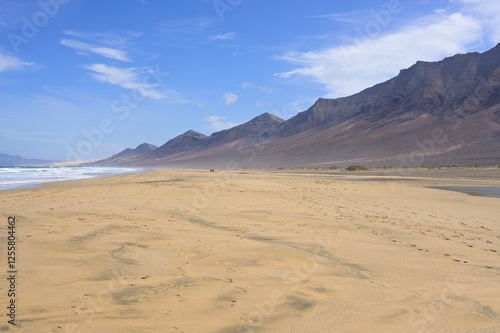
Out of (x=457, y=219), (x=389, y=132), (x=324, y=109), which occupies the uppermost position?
(x=324, y=109)

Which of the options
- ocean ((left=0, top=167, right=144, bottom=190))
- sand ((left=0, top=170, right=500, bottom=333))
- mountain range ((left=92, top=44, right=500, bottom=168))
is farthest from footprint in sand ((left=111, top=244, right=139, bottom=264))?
mountain range ((left=92, top=44, right=500, bottom=168))

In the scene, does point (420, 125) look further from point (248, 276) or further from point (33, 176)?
point (248, 276)

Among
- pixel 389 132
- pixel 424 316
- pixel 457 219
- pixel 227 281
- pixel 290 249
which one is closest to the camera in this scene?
pixel 424 316

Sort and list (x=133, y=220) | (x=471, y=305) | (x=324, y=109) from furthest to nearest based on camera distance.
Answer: (x=324, y=109) < (x=133, y=220) < (x=471, y=305)

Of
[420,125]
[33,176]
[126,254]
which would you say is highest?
[420,125]

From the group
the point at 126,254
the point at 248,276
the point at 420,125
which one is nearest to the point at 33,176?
the point at 126,254

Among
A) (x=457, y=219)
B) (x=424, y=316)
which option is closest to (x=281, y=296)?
(x=424, y=316)

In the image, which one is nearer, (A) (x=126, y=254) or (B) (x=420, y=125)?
(A) (x=126, y=254)

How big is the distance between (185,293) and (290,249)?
2856 millimetres

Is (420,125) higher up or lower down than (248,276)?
higher up

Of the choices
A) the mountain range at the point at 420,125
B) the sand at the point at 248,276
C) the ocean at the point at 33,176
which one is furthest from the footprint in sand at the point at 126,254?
the mountain range at the point at 420,125

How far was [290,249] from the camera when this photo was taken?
6.46 meters

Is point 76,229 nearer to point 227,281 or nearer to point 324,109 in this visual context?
point 227,281

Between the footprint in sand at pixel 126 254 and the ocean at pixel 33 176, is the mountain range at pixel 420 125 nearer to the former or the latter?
the ocean at pixel 33 176
